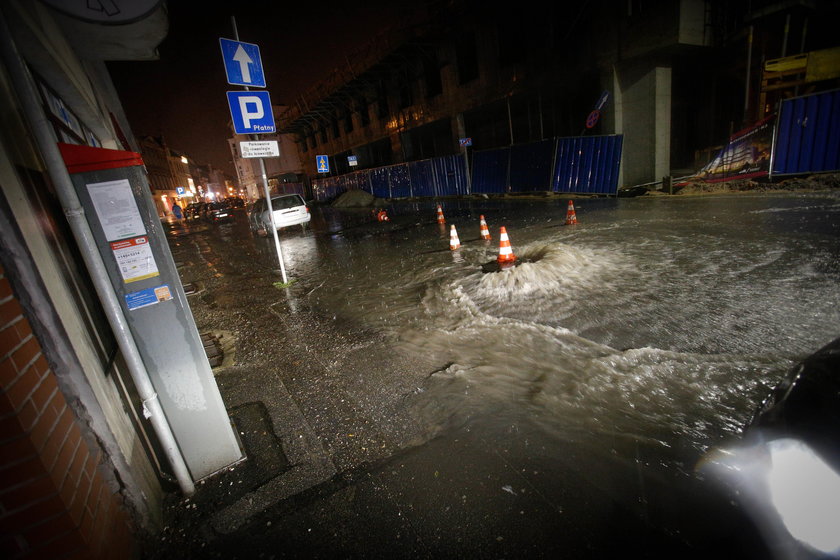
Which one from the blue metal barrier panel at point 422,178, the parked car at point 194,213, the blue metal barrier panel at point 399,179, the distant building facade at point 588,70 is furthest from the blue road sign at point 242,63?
the parked car at point 194,213

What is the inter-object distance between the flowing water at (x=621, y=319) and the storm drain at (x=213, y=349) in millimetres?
1514

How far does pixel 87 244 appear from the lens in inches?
80.0

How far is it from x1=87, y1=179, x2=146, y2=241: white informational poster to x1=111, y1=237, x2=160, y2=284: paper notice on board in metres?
0.04

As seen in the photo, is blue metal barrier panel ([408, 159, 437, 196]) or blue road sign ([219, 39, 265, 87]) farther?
blue metal barrier panel ([408, 159, 437, 196])

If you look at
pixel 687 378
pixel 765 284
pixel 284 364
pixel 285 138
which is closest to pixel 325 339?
pixel 284 364

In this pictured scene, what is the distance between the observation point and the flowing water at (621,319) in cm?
271

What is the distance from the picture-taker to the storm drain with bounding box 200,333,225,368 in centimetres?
433

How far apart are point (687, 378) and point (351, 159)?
2756 centimetres

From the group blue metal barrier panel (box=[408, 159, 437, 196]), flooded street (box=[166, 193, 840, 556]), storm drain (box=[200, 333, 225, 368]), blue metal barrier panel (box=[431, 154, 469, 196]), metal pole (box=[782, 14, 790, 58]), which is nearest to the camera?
flooded street (box=[166, 193, 840, 556])

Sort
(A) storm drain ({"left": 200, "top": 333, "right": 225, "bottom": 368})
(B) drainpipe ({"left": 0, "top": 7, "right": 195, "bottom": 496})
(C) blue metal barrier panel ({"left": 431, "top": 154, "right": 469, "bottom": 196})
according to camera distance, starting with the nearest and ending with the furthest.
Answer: (B) drainpipe ({"left": 0, "top": 7, "right": 195, "bottom": 496}), (A) storm drain ({"left": 200, "top": 333, "right": 225, "bottom": 368}), (C) blue metal barrier panel ({"left": 431, "top": 154, "right": 469, "bottom": 196})

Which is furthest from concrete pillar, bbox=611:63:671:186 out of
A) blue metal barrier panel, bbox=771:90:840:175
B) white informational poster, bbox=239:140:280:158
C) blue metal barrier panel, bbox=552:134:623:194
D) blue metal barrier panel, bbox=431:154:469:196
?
white informational poster, bbox=239:140:280:158

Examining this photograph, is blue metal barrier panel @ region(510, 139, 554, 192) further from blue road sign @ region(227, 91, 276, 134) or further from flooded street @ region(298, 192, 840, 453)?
blue road sign @ region(227, 91, 276, 134)

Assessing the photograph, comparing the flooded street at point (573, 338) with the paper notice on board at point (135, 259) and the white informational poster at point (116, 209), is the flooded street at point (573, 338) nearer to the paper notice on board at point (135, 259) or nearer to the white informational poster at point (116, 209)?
the paper notice on board at point (135, 259)

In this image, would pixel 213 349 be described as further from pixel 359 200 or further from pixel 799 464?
pixel 359 200
